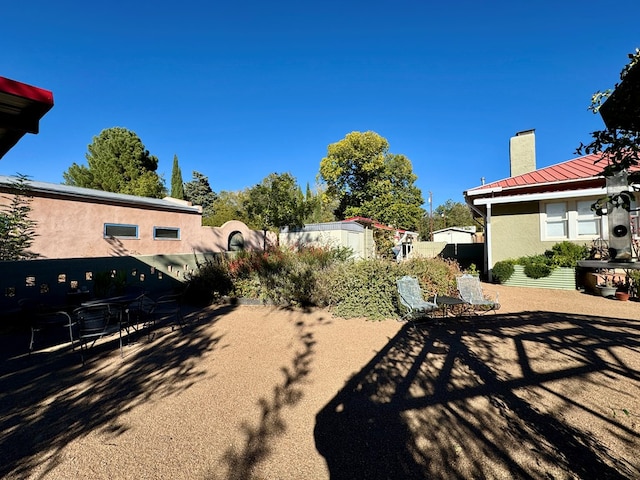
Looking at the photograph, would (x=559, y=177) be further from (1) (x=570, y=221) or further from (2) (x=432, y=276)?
(2) (x=432, y=276)

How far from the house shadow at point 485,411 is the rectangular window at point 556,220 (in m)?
7.44

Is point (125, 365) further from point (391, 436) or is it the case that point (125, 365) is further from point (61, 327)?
point (391, 436)

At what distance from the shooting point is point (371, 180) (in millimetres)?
29109

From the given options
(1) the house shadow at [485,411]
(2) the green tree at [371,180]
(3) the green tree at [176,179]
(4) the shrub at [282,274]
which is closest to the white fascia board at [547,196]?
(4) the shrub at [282,274]

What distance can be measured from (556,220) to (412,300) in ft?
28.8

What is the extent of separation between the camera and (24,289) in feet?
20.8

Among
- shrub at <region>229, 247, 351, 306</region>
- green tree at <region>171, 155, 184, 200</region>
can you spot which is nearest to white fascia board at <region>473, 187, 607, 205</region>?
shrub at <region>229, 247, 351, 306</region>

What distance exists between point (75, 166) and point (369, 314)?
32.6m

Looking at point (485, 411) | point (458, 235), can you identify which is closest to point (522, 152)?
point (485, 411)

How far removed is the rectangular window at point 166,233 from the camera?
13953 mm

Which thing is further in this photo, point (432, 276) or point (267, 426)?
A: point (432, 276)

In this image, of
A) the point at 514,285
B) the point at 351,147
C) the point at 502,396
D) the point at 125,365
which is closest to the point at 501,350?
the point at 502,396

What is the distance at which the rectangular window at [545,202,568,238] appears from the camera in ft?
35.3

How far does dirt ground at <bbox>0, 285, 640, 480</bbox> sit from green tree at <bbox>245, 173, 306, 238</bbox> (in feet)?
38.2
